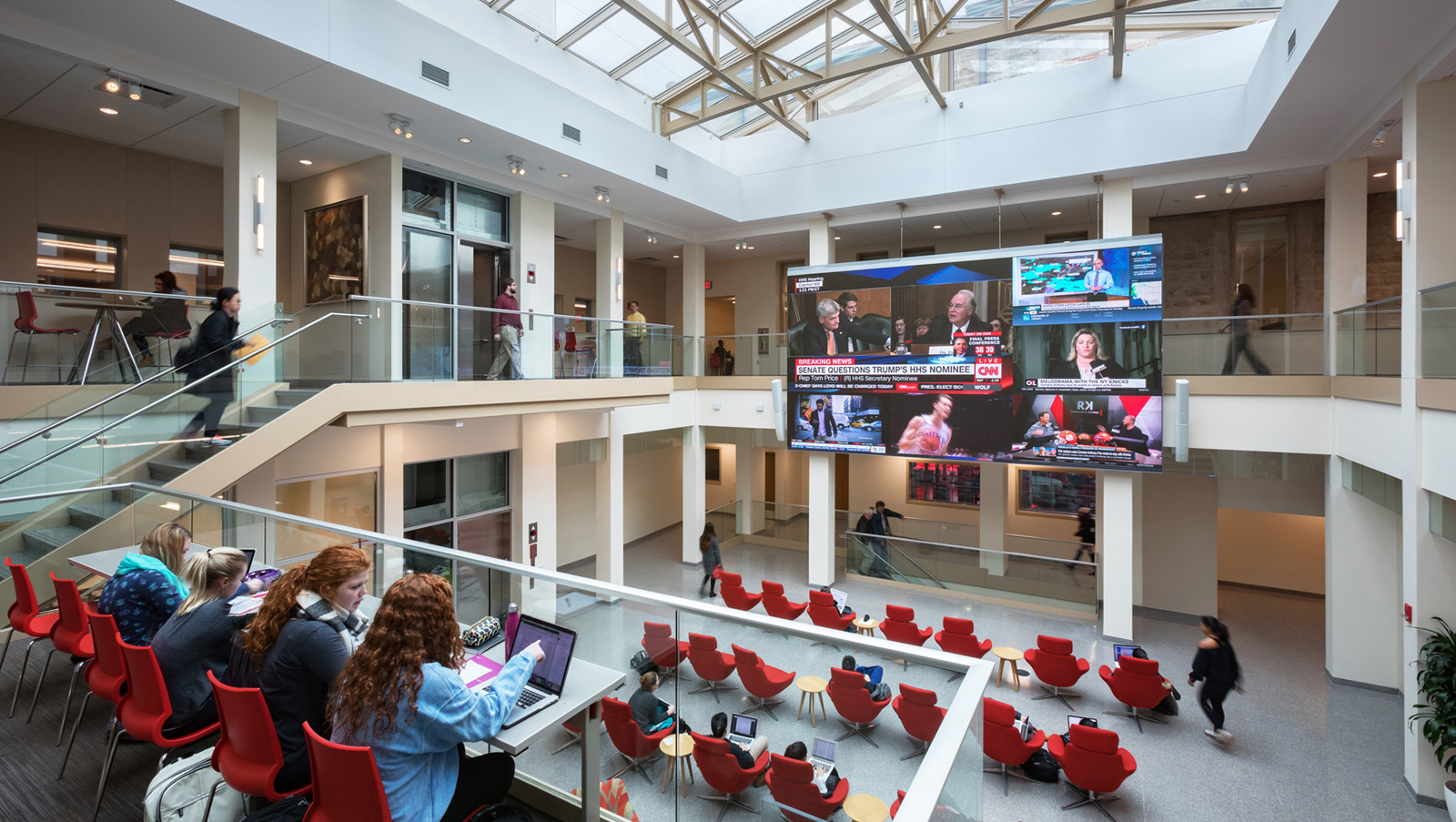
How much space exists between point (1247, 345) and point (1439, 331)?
12.5 feet

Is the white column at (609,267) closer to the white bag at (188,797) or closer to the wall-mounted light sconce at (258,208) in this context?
the wall-mounted light sconce at (258,208)

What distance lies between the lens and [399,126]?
8969 mm

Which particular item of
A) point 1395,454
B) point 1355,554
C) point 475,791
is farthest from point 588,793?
point 1355,554

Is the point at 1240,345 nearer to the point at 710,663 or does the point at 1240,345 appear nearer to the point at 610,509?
the point at 710,663

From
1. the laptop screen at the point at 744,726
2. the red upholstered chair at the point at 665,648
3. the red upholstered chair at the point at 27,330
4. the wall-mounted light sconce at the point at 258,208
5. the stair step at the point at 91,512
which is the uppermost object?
the wall-mounted light sconce at the point at 258,208

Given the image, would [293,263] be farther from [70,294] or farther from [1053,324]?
[1053,324]

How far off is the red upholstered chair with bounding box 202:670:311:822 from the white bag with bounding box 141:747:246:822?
0.05 m

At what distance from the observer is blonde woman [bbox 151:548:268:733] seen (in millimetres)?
3150

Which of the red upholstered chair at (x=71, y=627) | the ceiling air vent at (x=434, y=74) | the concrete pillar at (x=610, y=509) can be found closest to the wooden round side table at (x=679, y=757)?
the red upholstered chair at (x=71, y=627)

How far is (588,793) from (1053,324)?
34.7 feet

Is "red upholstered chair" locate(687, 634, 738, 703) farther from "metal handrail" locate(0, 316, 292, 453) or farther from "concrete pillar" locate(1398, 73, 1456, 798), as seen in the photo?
"concrete pillar" locate(1398, 73, 1456, 798)

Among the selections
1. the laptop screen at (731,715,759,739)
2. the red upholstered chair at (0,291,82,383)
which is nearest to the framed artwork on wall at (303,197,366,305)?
the red upholstered chair at (0,291,82,383)

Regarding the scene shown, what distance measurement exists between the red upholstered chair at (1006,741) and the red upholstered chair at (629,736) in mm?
5051

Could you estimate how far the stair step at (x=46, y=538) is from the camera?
5.20 meters
